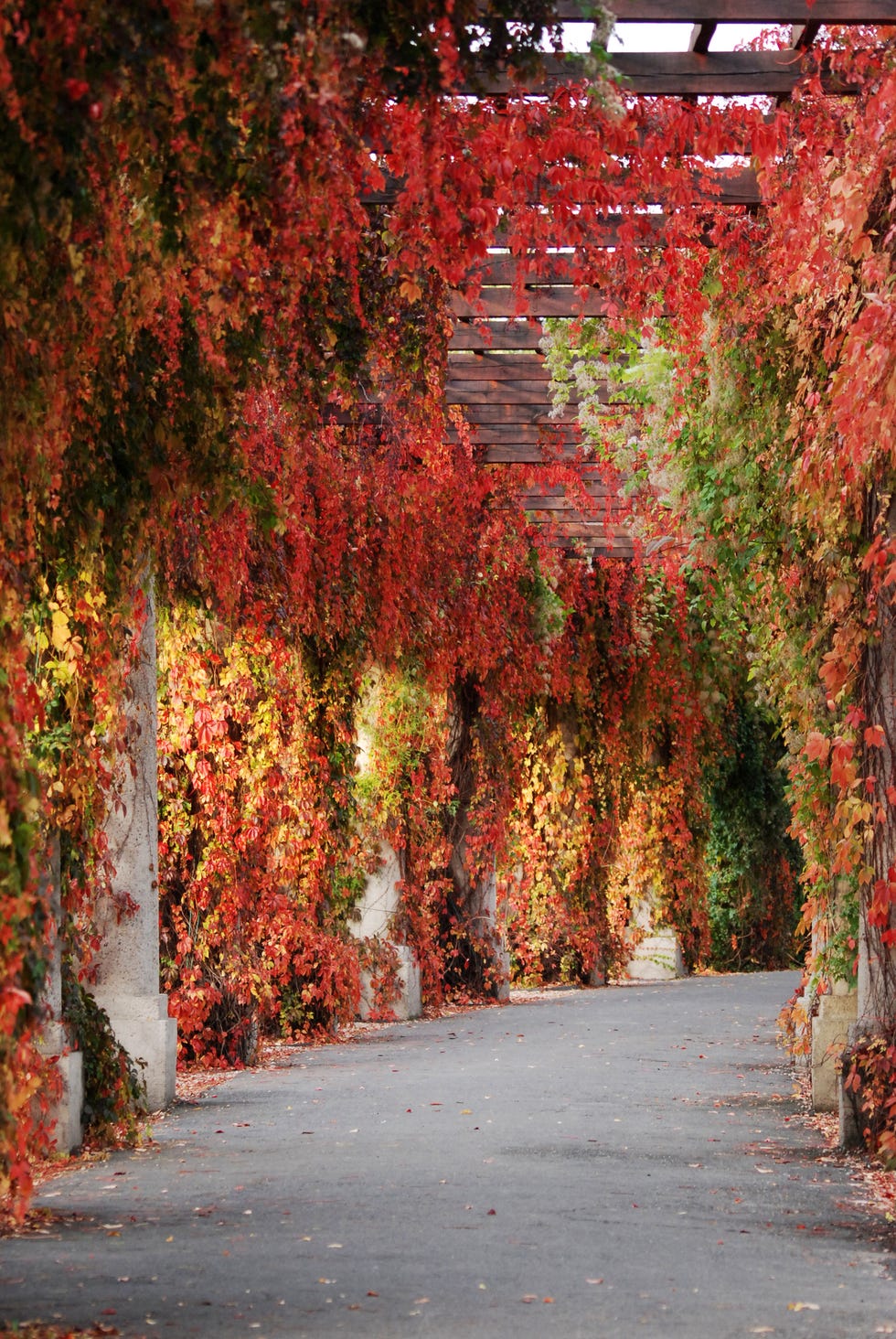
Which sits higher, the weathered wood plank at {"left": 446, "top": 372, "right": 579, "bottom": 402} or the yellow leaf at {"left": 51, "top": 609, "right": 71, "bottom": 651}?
the weathered wood plank at {"left": 446, "top": 372, "right": 579, "bottom": 402}

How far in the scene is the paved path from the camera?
5305mm

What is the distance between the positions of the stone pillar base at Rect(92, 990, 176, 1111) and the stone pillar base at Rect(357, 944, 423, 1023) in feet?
20.5

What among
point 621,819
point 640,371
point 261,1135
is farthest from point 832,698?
point 621,819

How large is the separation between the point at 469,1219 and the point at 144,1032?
3704 millimetres

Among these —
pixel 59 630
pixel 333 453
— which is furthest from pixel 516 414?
pixel 59 630

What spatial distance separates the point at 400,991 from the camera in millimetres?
16359

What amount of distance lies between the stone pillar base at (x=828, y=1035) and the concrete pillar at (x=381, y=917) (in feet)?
21.5

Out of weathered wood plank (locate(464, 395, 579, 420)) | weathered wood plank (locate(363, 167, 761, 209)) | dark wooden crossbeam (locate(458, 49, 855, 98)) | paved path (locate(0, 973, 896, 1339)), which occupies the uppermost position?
weathered wood plank (locate(464, 395, 579, 420))

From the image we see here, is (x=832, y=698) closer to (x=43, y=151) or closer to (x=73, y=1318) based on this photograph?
(x=73, y=1318)

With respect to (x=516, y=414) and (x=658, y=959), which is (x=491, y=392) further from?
(x=658, y=959)

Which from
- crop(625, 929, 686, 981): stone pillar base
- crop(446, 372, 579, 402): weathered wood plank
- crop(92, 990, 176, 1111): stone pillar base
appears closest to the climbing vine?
crop(446, 372, 579, 402): weathered wood plank

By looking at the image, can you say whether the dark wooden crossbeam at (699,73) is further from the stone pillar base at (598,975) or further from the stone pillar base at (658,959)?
the stone pillar base at (658,959)

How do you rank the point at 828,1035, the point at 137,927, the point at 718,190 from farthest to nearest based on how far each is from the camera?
1. the point at 828,1035
2. the point at 137,927
3. the point at 718,190

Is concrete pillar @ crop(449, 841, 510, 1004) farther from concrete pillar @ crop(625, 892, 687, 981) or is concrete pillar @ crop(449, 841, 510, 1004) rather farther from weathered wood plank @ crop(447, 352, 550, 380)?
weathered wood plank @ crop(447, 352, 550, 380)
